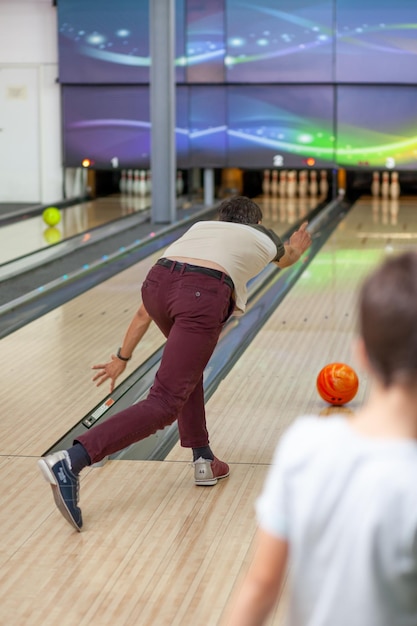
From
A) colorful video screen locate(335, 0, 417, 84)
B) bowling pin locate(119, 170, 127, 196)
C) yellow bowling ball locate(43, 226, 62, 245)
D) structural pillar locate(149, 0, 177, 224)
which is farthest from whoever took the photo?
bowling pin locate(119, 170, 127, 196)

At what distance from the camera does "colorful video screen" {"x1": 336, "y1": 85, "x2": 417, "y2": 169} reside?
9.16 m

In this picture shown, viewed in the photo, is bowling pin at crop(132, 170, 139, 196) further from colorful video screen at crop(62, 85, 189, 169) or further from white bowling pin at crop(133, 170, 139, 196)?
colorful video screen at crop(62, 85, 189, 169)

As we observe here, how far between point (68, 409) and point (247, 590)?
2699 mm

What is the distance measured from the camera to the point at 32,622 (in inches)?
84.7

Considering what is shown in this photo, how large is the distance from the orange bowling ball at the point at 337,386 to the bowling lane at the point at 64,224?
333 centimetres

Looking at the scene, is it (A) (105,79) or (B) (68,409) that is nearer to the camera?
(B) (68,409)

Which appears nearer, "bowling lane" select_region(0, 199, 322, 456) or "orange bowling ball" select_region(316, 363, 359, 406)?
"bowling lane" select_region(0, 199, 322, 456)

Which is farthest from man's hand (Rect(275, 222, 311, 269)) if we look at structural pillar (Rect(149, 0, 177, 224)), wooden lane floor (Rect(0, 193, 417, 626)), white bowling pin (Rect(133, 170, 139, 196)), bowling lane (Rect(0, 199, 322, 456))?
white bowling pin (Rect(133, 170, 139, 196))

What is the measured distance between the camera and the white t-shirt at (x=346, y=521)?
37.9 inches

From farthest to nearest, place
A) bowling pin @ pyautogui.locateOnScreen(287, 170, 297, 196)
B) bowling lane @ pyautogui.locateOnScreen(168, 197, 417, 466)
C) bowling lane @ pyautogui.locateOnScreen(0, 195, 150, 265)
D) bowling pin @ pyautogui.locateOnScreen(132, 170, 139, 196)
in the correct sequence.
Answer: bowling pin @ pyautogui.locateOnScreen(132, 170, 139, 196)
bowling pin @ pyautogui.locateOnScreen(287, 170, 297, 196)
bowling lane @ pyautogui.locateOnScreen(0, 195, 150, 265)
bowling lane @ pyautogui.locateOnScreen(168, 197, 417, 466)

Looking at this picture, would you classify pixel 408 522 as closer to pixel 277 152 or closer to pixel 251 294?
pixel 251 294

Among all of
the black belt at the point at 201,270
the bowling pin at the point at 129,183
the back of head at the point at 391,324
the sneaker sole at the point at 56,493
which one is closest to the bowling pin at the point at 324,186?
the bowling pin at the point at 129,183

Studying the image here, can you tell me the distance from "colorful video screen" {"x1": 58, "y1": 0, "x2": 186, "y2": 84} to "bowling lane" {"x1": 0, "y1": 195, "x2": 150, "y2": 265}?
1.07 m

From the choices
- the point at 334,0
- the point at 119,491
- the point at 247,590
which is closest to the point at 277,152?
the point at 334,0
